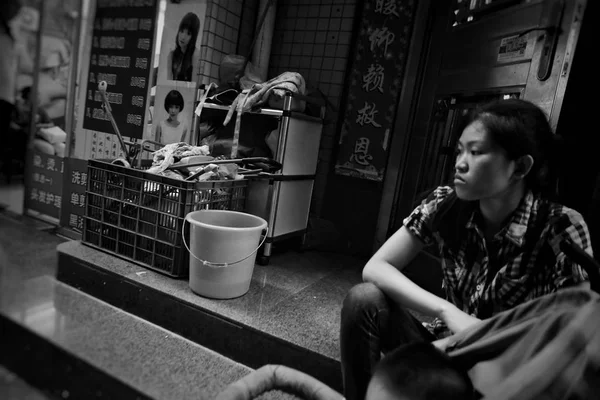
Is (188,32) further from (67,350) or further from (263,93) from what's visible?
(67,350)

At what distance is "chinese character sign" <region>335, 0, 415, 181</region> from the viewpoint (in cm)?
253

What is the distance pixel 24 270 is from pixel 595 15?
5.30 feet

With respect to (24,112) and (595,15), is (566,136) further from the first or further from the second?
(24,112)

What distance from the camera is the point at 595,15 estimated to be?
1.23 metres

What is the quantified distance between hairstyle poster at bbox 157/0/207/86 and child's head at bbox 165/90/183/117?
86 mm

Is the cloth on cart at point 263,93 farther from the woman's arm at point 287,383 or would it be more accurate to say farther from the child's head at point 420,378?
the child's head at point 420,378

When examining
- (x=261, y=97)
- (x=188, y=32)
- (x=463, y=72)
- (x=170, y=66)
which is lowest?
(x=261, y=97)

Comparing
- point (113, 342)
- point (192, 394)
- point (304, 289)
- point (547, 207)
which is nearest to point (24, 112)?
point (113, 342)

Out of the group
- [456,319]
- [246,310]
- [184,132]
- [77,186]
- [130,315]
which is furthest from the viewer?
[184,132]

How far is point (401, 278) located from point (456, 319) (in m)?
0.20

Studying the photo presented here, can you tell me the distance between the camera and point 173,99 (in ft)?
8.86

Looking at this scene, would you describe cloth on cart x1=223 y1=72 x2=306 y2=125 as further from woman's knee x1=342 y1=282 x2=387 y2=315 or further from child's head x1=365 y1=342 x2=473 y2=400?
child's head x1=365 y1=342 x2=473 y2=400

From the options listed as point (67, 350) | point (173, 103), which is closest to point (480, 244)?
point (67, 350)

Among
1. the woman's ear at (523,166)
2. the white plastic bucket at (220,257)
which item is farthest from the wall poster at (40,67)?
the white plastic bucket at (220,257)
